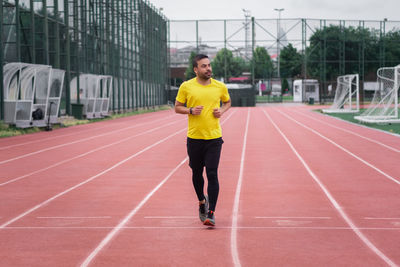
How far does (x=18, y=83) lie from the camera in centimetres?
2345

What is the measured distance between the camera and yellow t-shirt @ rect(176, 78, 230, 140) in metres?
6.50

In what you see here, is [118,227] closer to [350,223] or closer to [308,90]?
[350,223]

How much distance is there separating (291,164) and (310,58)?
54.1m

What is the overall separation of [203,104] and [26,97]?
20.9 m

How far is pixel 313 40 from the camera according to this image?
6331cm

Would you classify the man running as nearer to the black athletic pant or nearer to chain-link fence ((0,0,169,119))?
the black athletic pant

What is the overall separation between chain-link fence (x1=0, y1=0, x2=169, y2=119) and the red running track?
1329cm

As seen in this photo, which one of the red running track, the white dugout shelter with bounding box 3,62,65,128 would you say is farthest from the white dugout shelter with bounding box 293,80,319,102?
the red running track

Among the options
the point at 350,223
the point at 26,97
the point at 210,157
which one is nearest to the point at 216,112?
the point at 210,157

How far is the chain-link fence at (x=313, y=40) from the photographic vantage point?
6194 centimetres

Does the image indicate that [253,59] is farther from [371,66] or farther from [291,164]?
[291,164]

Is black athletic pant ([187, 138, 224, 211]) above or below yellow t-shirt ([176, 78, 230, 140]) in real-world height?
below

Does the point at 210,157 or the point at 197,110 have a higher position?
the point at 197,110

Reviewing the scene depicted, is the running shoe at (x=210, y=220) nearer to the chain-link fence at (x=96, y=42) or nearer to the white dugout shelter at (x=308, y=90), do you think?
the chain-link fence at (x=96, y=42)
